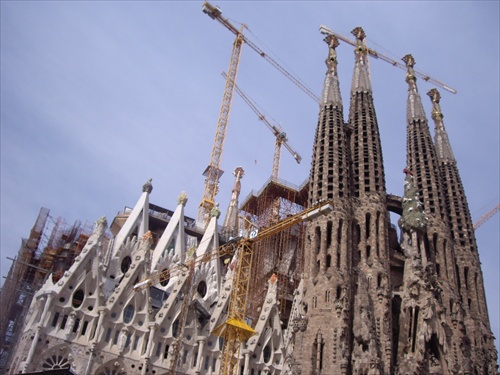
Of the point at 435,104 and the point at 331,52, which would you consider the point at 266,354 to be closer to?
the point at 331,52

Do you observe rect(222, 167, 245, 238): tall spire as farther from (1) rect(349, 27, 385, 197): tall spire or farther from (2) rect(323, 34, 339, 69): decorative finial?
(2) rect(323, 34, 339, 69): decorative finial

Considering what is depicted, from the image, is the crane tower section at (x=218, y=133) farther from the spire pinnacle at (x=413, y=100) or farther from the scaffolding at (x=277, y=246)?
the spire pinnacle at (x=413, y=100)

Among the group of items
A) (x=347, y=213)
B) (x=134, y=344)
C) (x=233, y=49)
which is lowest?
(x=134, y=344)

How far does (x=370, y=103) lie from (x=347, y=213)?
48.0 ft

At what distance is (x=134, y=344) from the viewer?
36.2 m

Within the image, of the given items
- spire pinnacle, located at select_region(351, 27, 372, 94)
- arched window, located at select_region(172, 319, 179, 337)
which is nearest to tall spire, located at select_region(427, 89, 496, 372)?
spire pinnacle, located at select_region(351, 27, 372, 94)

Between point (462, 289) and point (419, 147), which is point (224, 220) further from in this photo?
point (462, 289)

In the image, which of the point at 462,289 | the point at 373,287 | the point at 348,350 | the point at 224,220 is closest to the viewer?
the point at 348,350

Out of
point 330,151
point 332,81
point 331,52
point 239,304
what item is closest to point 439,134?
point 332,81

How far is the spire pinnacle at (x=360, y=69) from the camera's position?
5356 centimetres

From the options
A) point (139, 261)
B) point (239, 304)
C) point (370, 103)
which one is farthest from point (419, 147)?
point (139, 261)

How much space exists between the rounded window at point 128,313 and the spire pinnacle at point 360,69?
96.4 feet

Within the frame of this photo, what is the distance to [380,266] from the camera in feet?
131

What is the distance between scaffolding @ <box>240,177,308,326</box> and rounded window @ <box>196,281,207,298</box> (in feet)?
14.0
